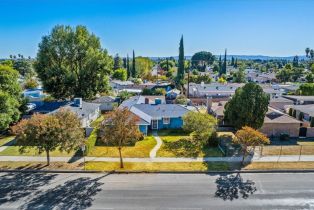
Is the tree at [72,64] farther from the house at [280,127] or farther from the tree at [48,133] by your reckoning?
the house at [280,127]

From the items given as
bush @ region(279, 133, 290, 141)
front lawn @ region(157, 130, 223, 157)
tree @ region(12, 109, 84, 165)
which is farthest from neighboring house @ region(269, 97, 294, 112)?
tree @ region(12, 109, 84, 165)

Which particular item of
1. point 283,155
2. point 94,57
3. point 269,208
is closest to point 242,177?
point 269,208

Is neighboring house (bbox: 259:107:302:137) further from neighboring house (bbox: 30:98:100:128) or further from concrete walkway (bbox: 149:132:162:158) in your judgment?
neighboring house (bbox: 30:98:100:128)

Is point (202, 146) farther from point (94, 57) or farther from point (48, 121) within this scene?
point (94, 57)

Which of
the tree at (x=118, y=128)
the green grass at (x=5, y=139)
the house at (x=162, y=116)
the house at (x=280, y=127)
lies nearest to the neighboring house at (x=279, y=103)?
the house at (x=280, y=127)

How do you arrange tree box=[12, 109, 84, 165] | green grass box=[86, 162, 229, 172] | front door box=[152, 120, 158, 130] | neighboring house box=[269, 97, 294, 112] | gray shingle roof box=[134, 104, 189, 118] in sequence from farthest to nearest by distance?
neighboring house box=[269, 97, 294, 112], gray shingle roof box=[134, 104, 189, 118], front door box=[152, 120, 158, 130], green grass box=[86, 162, 229, 172], tree box=[12, 109, 84, 165]

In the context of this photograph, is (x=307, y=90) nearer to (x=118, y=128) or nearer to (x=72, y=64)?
(x=72, y=64)

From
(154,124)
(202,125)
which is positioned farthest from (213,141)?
(154,124)
